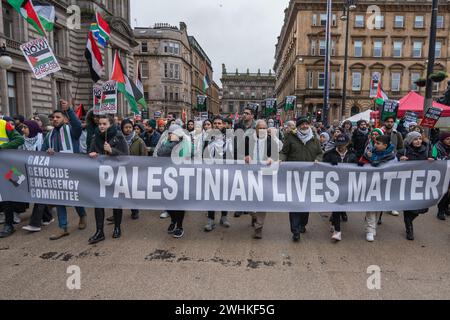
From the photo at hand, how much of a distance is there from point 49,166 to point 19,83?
60.2 feet

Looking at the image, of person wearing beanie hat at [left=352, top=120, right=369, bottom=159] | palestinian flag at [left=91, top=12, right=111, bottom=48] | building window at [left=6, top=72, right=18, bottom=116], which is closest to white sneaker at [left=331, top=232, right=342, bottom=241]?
person wearing beanie hat at [left=352, top=120, right=369, bottom=159]

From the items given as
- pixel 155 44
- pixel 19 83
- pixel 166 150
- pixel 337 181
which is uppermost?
pixel 155 44

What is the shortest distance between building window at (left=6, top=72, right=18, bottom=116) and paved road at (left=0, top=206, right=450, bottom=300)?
57.8ft

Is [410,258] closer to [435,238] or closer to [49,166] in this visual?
[435,238]

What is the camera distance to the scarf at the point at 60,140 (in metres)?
5.77

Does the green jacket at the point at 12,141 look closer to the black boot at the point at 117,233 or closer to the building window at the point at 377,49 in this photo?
the black boot at the point at 117,233

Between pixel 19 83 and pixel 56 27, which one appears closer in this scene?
pixel 19 83

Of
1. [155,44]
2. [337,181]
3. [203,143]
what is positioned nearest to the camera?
[337,181]

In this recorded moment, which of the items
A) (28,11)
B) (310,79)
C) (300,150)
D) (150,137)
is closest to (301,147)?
(300,150)

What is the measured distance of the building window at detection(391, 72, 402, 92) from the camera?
51281 millimetres

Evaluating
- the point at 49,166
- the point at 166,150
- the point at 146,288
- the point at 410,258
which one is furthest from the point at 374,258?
the point at 49,166

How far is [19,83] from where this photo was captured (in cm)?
2044

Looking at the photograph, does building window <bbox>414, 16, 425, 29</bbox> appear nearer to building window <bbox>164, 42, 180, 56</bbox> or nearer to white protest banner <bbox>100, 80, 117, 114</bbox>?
building window <bbox>164, 42, 180, 56</bbox>

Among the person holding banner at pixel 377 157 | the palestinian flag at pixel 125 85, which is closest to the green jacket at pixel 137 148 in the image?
the palestinian flag at pixel 125 85
